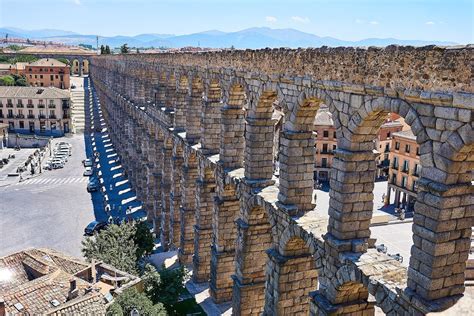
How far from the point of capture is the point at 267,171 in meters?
22.8

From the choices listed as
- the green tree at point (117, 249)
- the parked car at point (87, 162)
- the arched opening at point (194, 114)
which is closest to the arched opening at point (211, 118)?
the arched opening at point (194, 114)

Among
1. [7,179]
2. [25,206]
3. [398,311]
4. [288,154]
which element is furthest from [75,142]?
[398,311]

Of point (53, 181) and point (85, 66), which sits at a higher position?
point (85, 66)

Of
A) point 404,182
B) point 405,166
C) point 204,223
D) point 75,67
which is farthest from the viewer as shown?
point 75,67

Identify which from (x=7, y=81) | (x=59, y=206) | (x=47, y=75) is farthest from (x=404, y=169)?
(x=47, y=75)

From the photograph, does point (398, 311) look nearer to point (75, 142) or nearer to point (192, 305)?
point (192, 305)

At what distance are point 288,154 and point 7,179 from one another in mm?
59687

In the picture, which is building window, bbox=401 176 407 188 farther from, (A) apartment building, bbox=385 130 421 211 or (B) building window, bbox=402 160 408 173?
(B) building window, bbox=402 160 408 173

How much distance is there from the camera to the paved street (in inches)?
1736

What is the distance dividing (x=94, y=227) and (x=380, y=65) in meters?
36.3

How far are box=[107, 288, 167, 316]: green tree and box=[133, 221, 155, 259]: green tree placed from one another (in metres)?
9.58

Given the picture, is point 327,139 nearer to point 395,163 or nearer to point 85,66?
point 395,163

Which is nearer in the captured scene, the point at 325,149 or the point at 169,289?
the point at 169,289

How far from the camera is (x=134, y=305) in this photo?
24.1m
